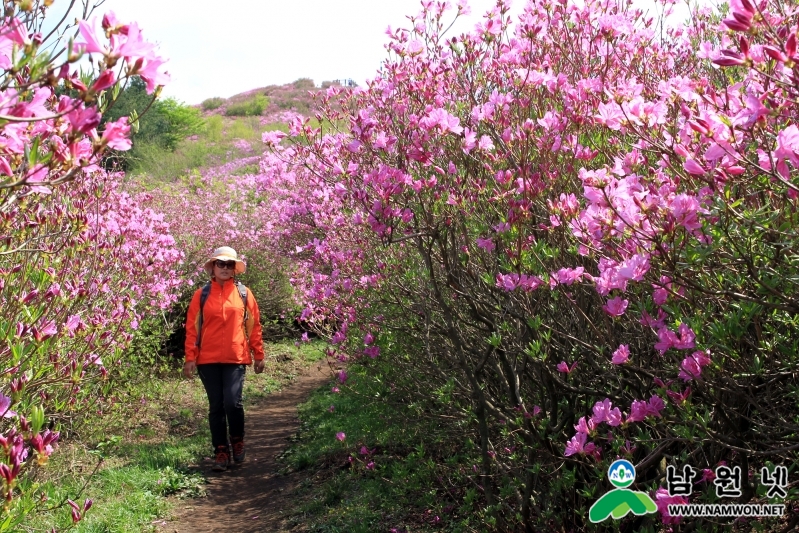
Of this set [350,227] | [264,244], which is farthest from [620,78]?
[264,244]

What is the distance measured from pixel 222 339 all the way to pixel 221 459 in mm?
1107

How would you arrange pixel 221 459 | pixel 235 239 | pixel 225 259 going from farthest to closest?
pixel 235 239
pixel 221 459
pixel 225 259

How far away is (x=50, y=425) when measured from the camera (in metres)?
5.22

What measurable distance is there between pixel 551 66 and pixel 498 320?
1.44m

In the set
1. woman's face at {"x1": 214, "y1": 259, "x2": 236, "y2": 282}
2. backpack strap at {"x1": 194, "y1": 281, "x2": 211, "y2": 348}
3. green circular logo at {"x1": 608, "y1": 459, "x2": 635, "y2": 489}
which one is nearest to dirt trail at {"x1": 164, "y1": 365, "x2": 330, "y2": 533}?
backpack strap at {"x1": 194, "y1": 281, "x2": 211, "y2": 348}

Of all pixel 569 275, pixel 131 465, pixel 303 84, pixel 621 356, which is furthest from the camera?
pixel 303 84

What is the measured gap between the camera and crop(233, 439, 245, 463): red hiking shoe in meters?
5.76

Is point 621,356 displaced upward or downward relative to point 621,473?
upward

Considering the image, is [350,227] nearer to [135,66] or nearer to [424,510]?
[424,510]

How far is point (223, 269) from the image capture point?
17.9ft

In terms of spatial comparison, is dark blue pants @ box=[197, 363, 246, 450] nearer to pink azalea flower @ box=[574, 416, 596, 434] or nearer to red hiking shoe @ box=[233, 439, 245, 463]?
red hiking shoe @ box=[233, 439, 245, 463]

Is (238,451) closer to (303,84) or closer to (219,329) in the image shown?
(219,329)

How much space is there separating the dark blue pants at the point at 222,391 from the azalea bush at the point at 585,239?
1.20m

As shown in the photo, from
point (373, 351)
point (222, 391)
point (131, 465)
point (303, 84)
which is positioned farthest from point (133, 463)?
point (303, 84)
